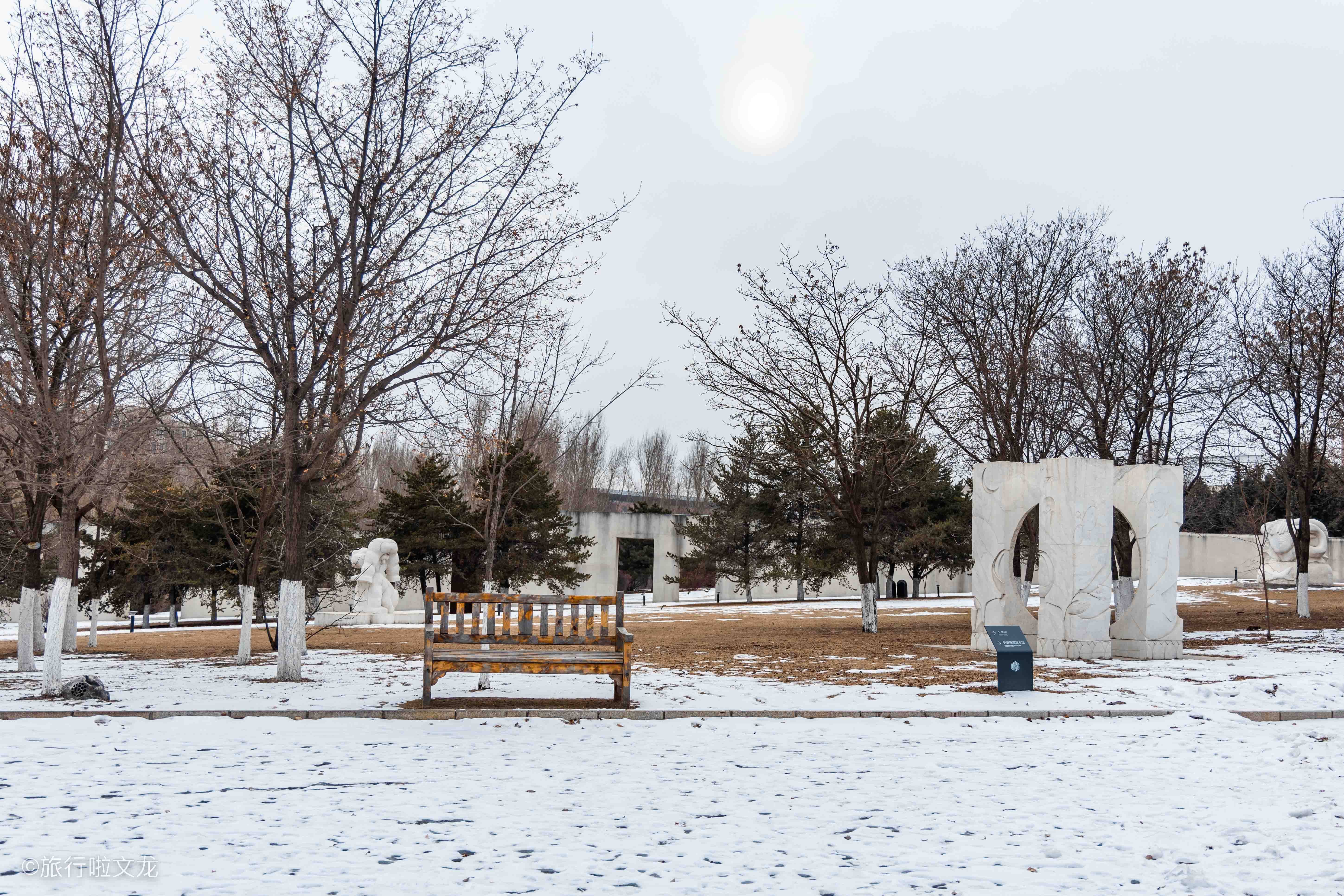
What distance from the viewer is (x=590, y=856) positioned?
4.44m

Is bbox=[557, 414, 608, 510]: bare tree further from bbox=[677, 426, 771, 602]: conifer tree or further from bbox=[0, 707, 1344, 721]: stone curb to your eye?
bbox=[0, 707, 1344, 721]: stone curb

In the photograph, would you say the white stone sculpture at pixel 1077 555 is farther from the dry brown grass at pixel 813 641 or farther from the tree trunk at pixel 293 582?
the tree trunk at pixel 293 582

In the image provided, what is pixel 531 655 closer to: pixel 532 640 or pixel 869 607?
pixel 532 640

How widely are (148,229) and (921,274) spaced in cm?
1464

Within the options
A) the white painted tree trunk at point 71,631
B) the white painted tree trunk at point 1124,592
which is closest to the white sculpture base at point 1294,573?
the white painted tree trunk at point 1124,592

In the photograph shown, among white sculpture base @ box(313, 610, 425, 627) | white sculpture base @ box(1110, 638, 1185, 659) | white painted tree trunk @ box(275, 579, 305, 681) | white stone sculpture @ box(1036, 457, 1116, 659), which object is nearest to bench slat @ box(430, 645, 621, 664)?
white painted tree trunk @ box(275, 579, 305, 681)

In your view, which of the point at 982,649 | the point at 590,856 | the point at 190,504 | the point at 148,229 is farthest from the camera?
the point at 982,649

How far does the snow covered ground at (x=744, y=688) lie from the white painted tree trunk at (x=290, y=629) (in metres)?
0.20

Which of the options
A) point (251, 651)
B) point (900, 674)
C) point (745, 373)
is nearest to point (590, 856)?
point (900, 674)

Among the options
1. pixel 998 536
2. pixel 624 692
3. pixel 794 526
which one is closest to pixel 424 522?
pixel 794 526

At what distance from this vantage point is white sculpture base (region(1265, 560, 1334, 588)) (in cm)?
3394

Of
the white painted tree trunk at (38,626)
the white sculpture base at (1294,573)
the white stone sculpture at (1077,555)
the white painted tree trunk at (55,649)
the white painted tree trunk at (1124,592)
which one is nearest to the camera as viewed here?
the white painted tree trunk at (55,649)

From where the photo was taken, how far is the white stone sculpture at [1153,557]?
42.9 ft

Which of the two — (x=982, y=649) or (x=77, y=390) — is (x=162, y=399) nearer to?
(x=77, y=390)
